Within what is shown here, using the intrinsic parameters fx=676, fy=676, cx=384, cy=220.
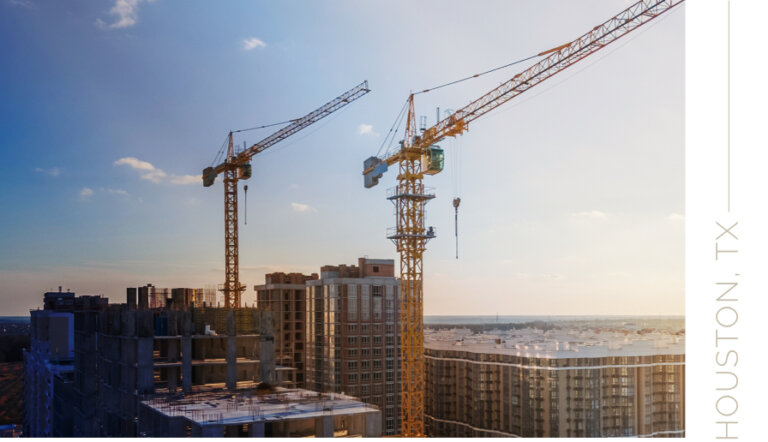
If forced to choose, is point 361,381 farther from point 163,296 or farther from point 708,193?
point 708,193

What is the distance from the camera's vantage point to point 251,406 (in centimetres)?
916

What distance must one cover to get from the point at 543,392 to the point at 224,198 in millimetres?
13058

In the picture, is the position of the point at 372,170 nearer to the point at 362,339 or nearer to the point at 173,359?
the point at 362,339

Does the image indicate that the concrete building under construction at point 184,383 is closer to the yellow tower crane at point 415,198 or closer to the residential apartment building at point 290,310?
the yellow tower crane at point 415,198

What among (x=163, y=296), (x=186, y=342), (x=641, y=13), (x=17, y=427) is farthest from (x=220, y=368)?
(x=17, y=427)

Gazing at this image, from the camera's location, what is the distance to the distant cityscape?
9.98m

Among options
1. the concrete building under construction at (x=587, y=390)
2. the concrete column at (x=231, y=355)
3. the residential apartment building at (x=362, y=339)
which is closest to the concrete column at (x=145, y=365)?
the concrete column at (x=231, y=355)

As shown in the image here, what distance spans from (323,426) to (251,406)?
3.85ft

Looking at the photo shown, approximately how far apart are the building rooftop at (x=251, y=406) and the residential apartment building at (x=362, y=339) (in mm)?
11634

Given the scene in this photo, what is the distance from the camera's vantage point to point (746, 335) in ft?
27.5

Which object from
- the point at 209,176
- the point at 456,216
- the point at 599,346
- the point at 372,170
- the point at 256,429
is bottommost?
the point at 599,346

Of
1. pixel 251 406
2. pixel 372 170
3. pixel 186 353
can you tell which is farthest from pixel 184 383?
pixel 372 170

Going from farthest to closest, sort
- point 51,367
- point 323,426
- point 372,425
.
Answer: point 51,367 → point 372,425 → point 323,426

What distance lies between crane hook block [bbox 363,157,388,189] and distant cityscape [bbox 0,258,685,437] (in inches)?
172
